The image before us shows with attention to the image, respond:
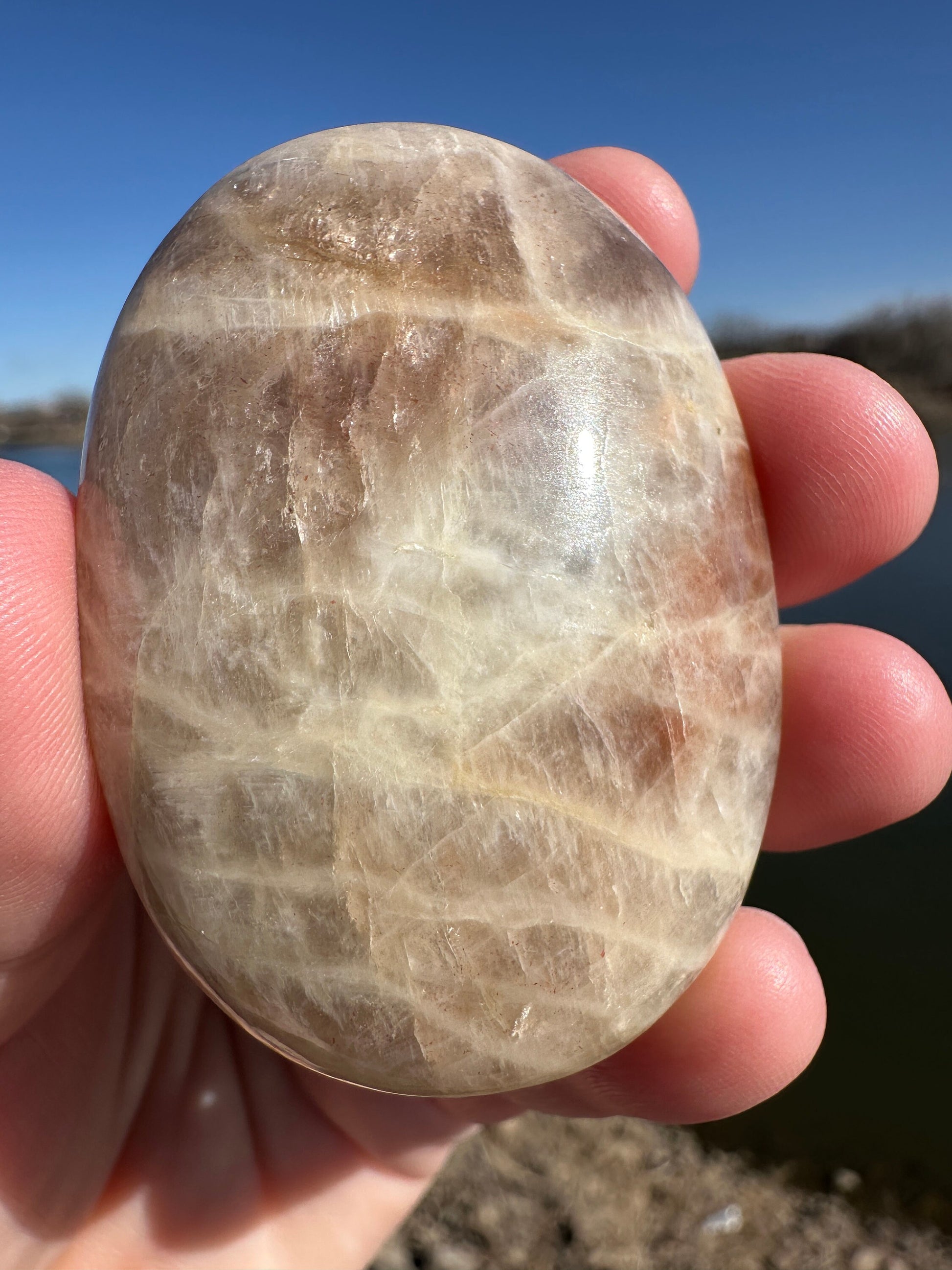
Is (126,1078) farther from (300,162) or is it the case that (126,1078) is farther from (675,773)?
(300,162)

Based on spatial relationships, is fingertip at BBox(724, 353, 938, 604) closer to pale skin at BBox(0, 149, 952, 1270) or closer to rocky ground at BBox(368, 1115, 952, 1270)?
pale skin at BBox(0, 149, 952, 1270)

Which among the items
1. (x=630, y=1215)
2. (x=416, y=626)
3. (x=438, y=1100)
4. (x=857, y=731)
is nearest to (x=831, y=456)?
(x=857, y=731)

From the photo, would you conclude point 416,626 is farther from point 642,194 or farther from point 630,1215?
point 630,1215

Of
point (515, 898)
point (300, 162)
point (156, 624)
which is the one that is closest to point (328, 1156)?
point (515, 898)

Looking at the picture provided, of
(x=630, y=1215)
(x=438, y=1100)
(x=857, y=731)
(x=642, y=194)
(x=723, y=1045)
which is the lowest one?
(x=630, y=1215)

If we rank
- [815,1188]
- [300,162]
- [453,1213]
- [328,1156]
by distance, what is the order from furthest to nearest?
1. [815,1188]
2. [453,1213]
3. [328,1156]
4. [300,162]

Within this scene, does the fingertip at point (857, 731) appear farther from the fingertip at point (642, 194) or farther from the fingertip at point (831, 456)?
the fingertip at point (642, 194)
